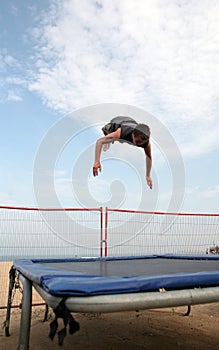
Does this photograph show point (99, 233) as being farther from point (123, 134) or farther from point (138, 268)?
point (123, 134)

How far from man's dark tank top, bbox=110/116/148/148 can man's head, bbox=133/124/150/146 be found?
0.10ft

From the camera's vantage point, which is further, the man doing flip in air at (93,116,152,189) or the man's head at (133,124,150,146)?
the man's head at (133,124,150,146)

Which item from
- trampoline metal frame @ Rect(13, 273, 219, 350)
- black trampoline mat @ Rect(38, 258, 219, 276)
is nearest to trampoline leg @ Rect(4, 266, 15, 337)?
black trampoline mat @ Rect(38, 258, 219, 276)

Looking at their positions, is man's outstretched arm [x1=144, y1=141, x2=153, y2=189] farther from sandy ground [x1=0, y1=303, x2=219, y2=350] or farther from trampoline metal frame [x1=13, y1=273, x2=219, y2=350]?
trampoline metal frame [x1=13, y1=273, x2=219, y2=350]

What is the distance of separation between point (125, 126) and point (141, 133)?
13cm

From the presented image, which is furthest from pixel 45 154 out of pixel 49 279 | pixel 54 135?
pixel 49 279

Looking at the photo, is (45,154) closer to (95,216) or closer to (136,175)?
(136,175)

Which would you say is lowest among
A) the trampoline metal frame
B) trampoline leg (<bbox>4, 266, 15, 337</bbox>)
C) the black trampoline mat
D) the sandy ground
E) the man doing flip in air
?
the sandy ground

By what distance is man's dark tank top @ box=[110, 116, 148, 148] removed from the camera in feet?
7.61

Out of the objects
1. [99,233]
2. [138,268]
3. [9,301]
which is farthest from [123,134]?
[99,233]

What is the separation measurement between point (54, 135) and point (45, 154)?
205 millimetres

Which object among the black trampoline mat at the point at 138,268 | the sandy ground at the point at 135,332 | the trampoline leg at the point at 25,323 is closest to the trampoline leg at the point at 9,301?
the sandy ground at the point at 135,332

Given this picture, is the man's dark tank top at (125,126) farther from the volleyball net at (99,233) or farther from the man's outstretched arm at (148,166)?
the volleyball net at (99,233)

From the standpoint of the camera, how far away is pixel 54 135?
2982 millimetres
